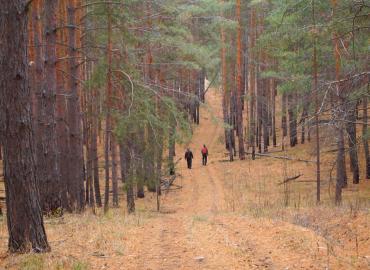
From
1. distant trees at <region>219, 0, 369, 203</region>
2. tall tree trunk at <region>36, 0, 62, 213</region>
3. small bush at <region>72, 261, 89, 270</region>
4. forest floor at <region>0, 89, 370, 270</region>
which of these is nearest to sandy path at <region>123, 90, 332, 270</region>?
forest floor at <region>0, 89, 370, 270</region>

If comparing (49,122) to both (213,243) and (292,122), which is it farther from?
(292,122)

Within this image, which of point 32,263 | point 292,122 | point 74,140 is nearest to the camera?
point 32,263

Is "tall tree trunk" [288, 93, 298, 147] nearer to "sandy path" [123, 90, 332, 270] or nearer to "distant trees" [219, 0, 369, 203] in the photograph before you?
"distant trees" [219, 0, 369, 203]

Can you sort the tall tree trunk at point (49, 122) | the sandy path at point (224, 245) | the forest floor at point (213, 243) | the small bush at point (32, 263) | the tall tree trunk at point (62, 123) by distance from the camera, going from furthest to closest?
the tall tree trunk at point (62, 123), the tall tree trunk at point (49, 122), the sandy path at point (224, 245), the forest floor at point (213, 243), the small bush at point (32, 263)

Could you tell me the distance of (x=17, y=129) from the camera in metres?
5.98

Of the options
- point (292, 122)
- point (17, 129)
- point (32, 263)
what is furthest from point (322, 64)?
point (32, 263)

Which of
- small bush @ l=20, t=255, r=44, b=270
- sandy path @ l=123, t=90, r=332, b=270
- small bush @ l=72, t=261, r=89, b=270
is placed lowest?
sandy path @ l=123, t=90, r=332, b=270

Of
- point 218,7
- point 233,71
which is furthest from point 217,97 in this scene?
point 218,7

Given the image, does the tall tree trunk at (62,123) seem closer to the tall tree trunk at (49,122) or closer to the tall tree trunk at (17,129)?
the tall tree trunk at (49,122)

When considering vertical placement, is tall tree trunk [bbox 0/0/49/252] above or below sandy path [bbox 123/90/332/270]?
above

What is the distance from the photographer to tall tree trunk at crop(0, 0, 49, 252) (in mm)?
5938

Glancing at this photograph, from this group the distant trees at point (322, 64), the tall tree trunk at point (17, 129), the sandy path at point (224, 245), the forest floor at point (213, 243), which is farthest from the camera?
the distant trees at point (322, 64)

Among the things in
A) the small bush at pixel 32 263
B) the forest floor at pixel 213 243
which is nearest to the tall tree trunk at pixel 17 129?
the small bush at pixel 32 263

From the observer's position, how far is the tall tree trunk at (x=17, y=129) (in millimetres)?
5938
